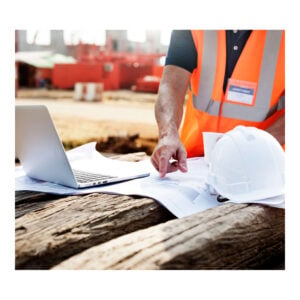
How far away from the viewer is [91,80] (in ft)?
33.5

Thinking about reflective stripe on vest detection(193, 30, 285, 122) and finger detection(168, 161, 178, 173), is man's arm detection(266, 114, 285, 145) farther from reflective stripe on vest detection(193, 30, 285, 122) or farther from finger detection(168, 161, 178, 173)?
finger detection(168, 161, 178, 173)

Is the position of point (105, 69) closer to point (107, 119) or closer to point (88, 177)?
point (107, 119)

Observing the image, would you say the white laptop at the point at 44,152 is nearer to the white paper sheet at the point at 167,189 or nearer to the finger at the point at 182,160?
the white paper sheet at the point at 167,189

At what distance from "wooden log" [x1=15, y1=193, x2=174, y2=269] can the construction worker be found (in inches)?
23.7

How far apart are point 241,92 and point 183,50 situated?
0.38 metres

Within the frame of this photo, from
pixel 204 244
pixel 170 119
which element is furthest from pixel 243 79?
pixel 204 244

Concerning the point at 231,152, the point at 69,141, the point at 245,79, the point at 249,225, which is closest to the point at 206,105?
the point at 245,79

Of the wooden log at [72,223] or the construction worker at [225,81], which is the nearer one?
the wooden log at [72,223]

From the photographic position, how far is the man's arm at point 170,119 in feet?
5.80

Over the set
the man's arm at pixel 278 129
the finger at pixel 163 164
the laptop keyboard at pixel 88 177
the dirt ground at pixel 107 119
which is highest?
the man's arm at pixel 278 129

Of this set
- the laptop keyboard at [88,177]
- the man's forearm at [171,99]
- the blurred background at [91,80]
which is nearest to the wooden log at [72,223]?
the laptop keyboard at [88,177]

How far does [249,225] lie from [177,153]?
571 mm

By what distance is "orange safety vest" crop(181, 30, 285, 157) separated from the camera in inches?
83.9

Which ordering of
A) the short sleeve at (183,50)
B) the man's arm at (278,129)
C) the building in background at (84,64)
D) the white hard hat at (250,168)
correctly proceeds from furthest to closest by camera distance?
1. the building in background at (84,64)
2. the short sleeve at (183,50)
3. the man's arm at (278,129)
4. the white hard hat at (250,168)
